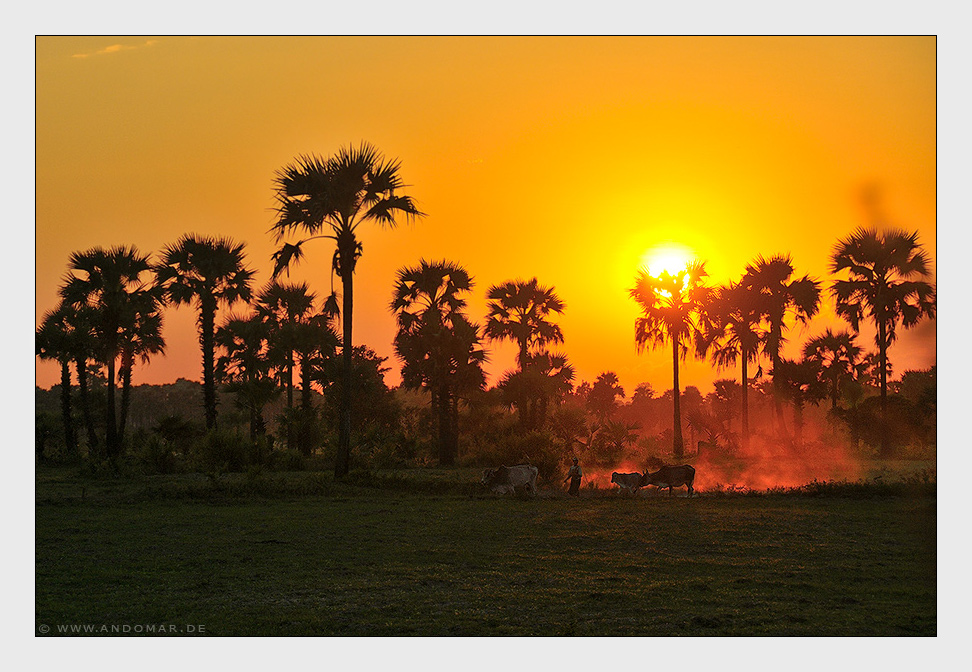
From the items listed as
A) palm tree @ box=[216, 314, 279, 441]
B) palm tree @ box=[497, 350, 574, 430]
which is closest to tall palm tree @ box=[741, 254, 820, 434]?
palm tree @ box=[497, 350, 574, 430]

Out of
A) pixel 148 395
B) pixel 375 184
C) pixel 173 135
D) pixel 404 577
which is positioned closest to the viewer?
pixel 404 577

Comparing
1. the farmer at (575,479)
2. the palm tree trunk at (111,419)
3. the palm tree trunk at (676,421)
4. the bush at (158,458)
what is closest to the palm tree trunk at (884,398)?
the palm tree trunk at (676,421)

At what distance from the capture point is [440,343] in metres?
36.4

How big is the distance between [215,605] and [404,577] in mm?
2705

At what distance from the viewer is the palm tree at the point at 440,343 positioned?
1431 inches

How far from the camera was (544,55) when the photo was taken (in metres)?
16.7

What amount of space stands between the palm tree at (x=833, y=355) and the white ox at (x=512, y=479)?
2818 centimetres

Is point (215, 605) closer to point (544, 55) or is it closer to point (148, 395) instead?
point (544, 55)

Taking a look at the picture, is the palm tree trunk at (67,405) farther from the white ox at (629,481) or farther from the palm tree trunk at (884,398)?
the palm tree trunk at (884,398)

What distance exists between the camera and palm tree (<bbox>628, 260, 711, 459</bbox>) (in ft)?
152

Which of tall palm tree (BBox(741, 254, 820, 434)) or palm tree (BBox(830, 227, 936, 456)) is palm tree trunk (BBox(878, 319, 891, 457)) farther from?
tall palm tree (BBox(741, 254, 820, 434))

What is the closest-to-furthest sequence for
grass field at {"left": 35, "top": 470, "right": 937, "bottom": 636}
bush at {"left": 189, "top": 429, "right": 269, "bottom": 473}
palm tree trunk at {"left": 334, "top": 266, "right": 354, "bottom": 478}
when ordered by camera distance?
grass field at {"left": 35, "top": 470, "right": 937, "bottom": 636} → palm tree trunk at {"left": 334, "top": 266, "right": 354, "bottom": 478} → bush at {"left": 189, "top": 429, "right": 269, "bottom": 473}

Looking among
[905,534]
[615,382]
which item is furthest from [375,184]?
[615,382]

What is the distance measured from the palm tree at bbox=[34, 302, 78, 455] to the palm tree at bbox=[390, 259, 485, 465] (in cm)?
1402
